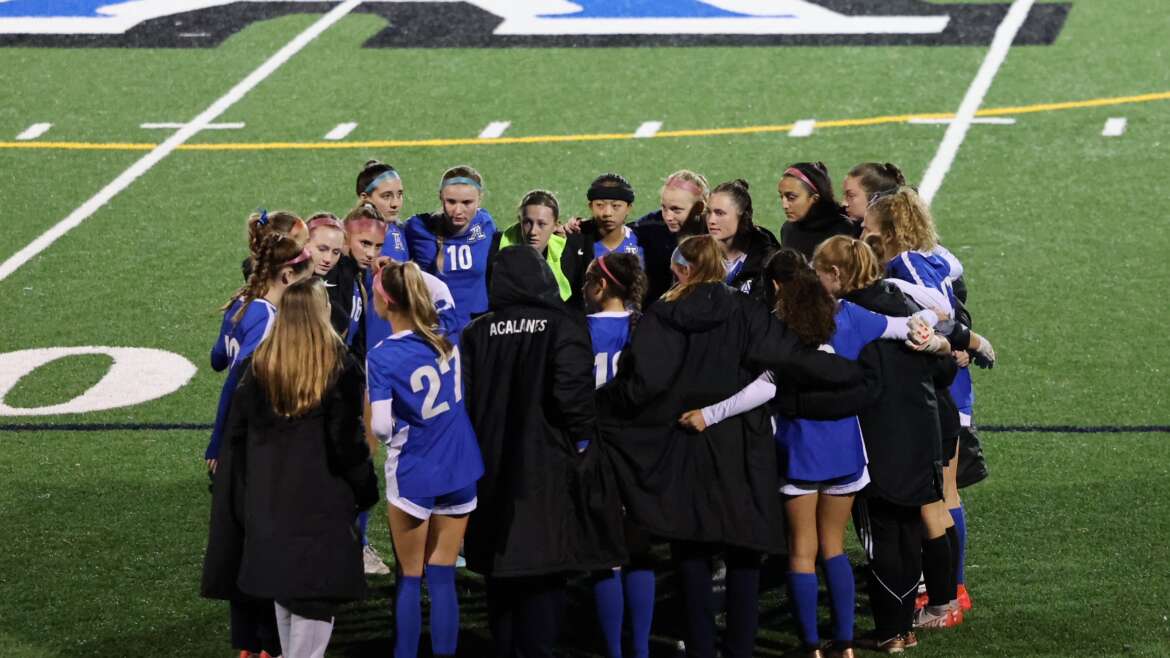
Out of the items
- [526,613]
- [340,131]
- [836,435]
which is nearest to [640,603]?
[526,613]

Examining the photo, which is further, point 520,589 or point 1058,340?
point 1058,340

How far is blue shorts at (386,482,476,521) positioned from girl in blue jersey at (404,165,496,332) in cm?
244

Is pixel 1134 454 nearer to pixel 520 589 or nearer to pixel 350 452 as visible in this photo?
pixel 520 589

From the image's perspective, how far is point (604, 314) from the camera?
6.73m

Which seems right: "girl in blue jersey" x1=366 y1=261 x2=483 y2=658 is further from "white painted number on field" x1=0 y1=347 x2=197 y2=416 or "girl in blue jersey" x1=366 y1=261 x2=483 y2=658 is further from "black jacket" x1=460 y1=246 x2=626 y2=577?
"white painted number on field" x1=0 y1=347 x2=197 y2=416

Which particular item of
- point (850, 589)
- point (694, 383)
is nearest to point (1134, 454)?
point (850, 589)

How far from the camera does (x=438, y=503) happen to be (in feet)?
21.6

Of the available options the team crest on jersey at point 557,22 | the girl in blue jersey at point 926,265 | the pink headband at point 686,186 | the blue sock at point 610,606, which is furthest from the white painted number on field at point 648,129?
the blue sock at point 610,606

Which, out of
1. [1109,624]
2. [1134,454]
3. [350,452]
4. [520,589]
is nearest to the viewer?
[350,452]

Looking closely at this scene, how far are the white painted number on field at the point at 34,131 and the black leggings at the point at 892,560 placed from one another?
1226 centimetres

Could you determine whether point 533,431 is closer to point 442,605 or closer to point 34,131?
point 442,605

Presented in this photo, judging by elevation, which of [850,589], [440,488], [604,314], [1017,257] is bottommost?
[1017,257]

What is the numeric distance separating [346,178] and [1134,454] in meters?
Answer: 8.32

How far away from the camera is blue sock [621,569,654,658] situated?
691cm
